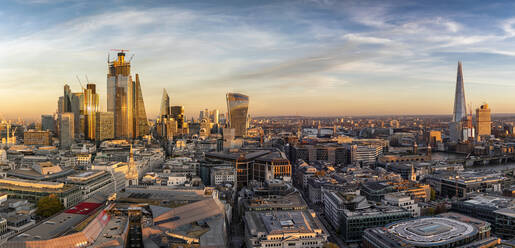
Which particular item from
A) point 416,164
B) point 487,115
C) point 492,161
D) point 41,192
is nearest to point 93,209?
point 41,192

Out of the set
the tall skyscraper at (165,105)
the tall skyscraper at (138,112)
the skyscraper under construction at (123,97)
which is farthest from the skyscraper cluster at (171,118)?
the skyscraper under construction at (123,97)

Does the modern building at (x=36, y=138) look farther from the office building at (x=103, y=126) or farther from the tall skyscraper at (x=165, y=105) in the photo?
the tall skyscraper at (x=165, y=105)

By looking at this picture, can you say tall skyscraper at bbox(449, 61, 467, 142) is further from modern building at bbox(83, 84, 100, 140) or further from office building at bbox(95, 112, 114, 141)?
modern building at bbox(83, 84, 100, 140)

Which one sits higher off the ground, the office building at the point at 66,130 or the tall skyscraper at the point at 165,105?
the tall skyscraper at the point at 165,105

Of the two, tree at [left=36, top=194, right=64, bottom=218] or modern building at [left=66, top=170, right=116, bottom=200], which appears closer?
tree at [left=36, top=194, right=64, bottom=218]

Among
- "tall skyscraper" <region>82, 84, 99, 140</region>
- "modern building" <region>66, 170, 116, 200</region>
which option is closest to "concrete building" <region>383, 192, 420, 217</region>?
"modern building" <region>66, 170, 116, 200</region>

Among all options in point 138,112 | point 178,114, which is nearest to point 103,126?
point 138,112
